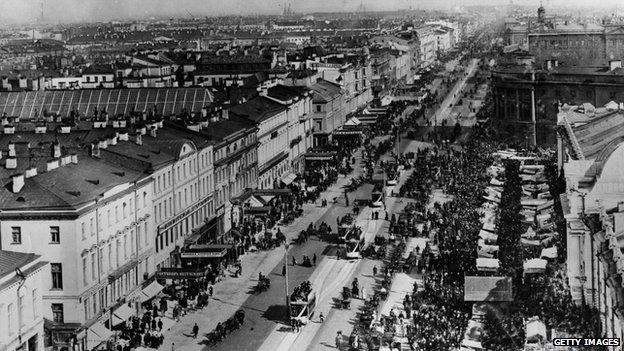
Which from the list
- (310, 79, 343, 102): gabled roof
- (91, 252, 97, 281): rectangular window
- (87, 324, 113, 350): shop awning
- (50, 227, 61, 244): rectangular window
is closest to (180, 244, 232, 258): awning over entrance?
(91, 252, 97, 281): rectangular window

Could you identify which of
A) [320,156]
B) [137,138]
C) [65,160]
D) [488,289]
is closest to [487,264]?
[488,289]

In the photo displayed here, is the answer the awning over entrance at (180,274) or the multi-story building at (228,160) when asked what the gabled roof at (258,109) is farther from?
the awning over entrance at (180,274)

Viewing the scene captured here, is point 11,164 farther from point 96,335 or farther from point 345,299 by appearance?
point 345,299

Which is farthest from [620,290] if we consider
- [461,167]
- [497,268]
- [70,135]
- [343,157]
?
[343,157]

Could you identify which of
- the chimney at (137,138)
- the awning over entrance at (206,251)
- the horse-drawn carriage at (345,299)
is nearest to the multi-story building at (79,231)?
the awning over entrance at (206,251)

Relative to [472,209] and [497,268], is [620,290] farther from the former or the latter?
[472,209]

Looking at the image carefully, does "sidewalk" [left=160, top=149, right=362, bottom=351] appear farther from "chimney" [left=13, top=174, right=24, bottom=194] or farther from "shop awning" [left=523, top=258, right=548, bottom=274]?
"shop awning" [left=523, top=258, right=548, bottom=274]
